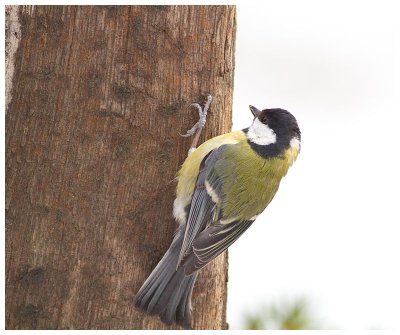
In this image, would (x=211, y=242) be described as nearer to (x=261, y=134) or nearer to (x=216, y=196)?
(x=216, y=196)

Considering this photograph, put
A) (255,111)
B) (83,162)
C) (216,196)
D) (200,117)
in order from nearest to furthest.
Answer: (83,162) < (200,117) < (216,196) < (255,111)

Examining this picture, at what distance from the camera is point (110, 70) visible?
190 cm

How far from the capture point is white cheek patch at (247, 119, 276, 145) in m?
2.29

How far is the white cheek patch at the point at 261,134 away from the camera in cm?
229

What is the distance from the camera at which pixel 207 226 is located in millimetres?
2086

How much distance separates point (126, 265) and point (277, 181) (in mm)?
773

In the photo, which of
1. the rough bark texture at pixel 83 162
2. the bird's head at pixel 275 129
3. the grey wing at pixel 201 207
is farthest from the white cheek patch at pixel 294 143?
the rough bark texture at pixel 83 162

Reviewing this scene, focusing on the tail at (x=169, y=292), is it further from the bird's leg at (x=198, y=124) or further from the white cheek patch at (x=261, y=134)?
the white cheek patch at (x=261, y=134)

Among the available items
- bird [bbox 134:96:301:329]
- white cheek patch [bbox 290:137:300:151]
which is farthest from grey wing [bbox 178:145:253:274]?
white cheek patch [bbox 290:137:300:151]

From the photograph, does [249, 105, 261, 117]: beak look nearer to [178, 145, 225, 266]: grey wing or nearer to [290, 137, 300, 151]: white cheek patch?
[290, 137, 300, 151]: white cheek patch

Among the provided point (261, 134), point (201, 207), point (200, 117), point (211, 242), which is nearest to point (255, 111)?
point (261, 134)

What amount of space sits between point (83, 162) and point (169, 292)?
587 millimetres

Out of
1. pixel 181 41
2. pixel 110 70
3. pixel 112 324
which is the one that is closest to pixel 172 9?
pixel 181 41

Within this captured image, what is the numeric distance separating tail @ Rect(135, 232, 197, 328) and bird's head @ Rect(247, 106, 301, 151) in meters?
0.64
